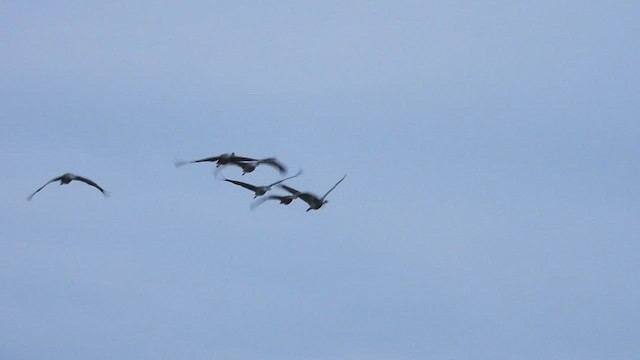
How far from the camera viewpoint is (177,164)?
310 feet

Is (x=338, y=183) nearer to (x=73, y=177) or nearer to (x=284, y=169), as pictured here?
(x=284, y=169)

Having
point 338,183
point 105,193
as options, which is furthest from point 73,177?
point 338,183

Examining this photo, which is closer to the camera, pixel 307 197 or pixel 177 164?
pixel 177 164

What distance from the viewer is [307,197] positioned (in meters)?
107

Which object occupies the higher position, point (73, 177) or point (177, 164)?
point (73, 177)

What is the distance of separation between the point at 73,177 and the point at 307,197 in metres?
11.2

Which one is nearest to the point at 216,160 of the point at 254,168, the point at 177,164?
the point at 254,168

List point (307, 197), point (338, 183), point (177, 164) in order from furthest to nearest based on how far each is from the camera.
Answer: point (307, 197), point (338, 183), point (177, 164)

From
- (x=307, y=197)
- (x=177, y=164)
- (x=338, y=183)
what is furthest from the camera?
(x=307, y=197)

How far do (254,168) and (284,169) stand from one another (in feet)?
5.59

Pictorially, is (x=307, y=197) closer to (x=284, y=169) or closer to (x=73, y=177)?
(x=284, y=169)

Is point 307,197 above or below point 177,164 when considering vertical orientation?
above

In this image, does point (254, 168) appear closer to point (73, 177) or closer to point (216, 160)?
point (216, 160)

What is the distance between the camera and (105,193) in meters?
103
